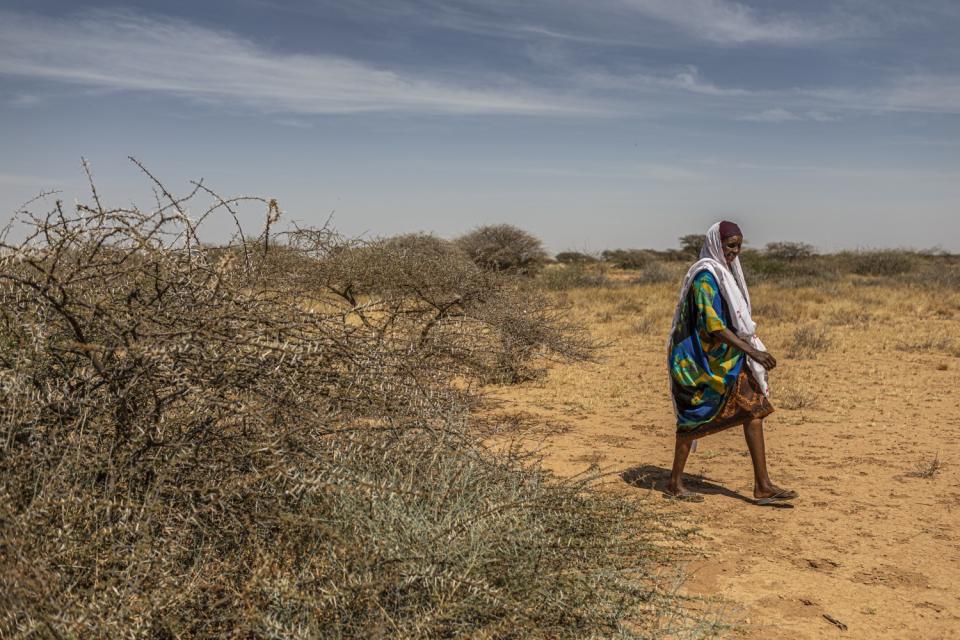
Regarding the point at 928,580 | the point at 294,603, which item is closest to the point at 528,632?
the point at 294,603

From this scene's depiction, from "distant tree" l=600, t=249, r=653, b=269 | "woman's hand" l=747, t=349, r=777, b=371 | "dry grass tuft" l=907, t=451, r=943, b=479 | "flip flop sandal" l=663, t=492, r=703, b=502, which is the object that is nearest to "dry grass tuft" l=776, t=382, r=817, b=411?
"dry grass tuft" l=907, t=451, r=943, b=479

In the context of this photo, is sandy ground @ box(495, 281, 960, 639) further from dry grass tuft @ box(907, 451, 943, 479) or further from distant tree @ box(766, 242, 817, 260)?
distant tree @ box(766, 242, 817, 260)

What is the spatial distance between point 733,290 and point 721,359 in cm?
42

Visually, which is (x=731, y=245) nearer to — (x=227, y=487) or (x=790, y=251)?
(x=227, y=487)

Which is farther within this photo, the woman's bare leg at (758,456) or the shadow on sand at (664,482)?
the shadow on sand at (664,482)

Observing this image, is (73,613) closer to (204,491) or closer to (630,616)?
(204,491)

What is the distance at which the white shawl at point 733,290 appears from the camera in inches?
196

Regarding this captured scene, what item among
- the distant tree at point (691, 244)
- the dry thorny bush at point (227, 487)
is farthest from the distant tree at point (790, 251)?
the dry thorny bush at point (227, 487)

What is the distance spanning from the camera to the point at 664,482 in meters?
5.67

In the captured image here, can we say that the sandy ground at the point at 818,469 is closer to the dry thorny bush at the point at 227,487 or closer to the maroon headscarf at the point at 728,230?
the dry thorny bush at the point at 227,487

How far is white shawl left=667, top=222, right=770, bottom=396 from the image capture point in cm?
497

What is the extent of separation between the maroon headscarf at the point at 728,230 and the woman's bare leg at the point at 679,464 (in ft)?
4.21

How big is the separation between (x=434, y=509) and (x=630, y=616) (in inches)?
34.8

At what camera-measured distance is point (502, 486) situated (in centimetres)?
339
